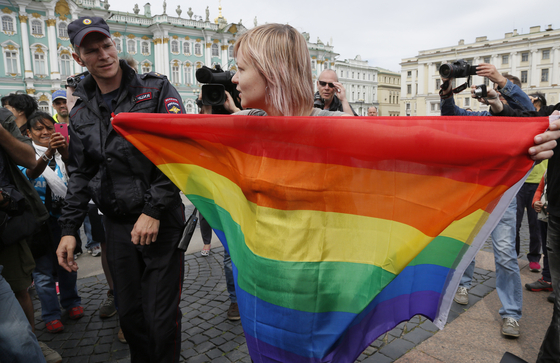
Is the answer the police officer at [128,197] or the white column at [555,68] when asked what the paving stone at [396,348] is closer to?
the police officer at [128,197]

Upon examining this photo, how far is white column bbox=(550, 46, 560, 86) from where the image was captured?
66.3m

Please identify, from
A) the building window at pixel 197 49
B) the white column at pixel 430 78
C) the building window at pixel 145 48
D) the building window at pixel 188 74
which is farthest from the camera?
the white column at pixel 430 78

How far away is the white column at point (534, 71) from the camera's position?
225 feet

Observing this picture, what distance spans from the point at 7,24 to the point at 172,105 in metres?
47.8

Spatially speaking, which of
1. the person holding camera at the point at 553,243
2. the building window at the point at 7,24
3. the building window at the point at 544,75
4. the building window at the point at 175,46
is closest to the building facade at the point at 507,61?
the building window at the point at 544,75

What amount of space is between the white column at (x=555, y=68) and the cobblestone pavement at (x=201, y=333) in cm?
8161

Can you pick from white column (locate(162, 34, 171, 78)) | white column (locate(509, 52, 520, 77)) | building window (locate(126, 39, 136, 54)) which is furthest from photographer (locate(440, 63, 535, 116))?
white column (locate(509, 52, 520, 77))

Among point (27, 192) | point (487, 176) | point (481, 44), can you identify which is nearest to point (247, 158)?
point (487, 176)

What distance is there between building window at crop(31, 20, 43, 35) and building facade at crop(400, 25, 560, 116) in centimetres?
5784

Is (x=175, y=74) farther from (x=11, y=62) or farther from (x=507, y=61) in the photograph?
(x=507, y=61)

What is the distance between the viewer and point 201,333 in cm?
345

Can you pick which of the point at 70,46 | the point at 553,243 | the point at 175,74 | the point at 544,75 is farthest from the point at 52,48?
the point at 544,75

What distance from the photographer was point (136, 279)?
2.44 metres

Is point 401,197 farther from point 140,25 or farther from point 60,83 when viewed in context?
point 140,25
